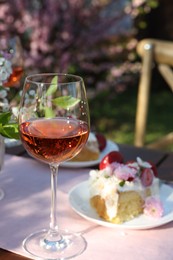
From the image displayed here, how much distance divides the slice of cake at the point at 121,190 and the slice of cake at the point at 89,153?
0.30m

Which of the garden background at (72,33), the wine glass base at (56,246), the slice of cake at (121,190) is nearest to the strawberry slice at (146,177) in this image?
the slice of cake at (121,190)

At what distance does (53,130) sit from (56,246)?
259 mm

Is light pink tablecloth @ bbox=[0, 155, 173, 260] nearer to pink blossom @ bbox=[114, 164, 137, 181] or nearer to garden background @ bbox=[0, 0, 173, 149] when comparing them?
pink blossom @ bbox=[114, 164, 137, 181]

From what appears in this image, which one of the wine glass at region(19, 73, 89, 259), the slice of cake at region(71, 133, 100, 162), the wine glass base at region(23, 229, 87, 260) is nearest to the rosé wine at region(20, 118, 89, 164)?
the wine glass at region(19, 73, 89, 259)

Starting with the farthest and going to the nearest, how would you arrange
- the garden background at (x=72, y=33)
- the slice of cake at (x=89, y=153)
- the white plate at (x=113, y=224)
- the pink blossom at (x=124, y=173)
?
1. the garden background at (x=72, y=33)
2. the slice of cake at (x=89, y=153)
3. the pink blossom at (x=124, y=173)
4. the white plate at (x=113, y=224)

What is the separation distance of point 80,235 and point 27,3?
3.13 metres

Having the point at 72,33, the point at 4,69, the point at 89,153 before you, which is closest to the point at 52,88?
the point at 4,69

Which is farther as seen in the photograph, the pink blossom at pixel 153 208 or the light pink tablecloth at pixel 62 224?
the pink blossom at pixel 153 208

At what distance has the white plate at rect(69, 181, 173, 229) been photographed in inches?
48.3

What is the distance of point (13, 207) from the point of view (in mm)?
1357

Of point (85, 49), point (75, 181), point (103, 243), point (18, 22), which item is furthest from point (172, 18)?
point (103, 243)

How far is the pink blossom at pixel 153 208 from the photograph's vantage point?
129cm

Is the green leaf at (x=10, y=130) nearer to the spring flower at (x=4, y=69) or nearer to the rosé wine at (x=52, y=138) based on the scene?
the rosé wine at (x=52, y=138)

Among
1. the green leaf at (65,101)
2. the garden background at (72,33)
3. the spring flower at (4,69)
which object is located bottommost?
the garden background at (72,33)
